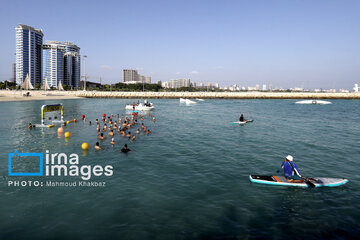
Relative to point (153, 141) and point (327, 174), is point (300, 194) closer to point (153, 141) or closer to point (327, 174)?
point (327, 174)

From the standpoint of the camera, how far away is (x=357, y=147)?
24.9m

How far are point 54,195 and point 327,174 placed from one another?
18492mm

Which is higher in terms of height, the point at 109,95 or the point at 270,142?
the point at 109,95

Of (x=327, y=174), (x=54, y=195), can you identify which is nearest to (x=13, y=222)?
(x=54, y=195)

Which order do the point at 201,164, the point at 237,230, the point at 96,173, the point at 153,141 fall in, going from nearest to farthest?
the point at 237,230 → the point at 96,173 → the point at 201,164 → the point at 153,141

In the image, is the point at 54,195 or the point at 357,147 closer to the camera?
the point at 54,195

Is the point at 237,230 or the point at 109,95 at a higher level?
the point at 109,95

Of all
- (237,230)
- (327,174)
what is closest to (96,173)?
(237,230)

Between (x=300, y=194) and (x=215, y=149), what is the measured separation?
10.6 metres

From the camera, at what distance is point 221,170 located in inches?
673

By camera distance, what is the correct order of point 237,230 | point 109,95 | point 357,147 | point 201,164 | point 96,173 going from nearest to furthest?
1. point 237,230
2. point 96,173
3. point 201,164
4. point 357,147
5. point 109,95

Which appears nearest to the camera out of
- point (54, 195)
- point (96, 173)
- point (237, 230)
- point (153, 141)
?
point (237, 230)

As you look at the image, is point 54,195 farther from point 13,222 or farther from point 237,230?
point 237,230

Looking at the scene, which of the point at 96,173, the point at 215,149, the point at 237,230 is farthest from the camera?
the point at 215,149
